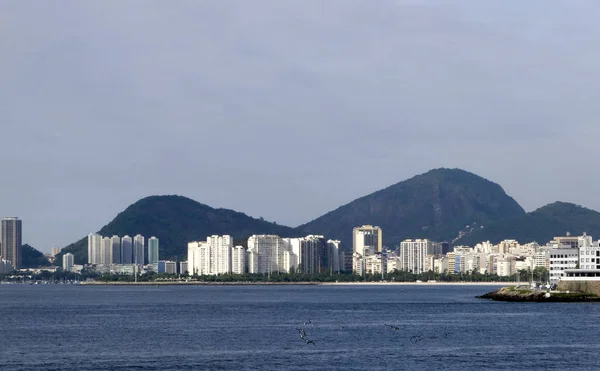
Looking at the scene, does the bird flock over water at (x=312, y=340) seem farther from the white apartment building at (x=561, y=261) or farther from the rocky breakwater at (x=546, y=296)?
the white apartment building at (x=561, y=261)

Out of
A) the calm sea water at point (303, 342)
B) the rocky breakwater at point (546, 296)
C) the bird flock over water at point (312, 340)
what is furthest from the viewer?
the rocky breakwater at point (546, 296)

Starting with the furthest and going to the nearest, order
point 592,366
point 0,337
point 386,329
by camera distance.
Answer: point 386,329 < point 0,337 < point 592,366

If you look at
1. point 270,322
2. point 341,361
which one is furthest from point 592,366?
point 270,322

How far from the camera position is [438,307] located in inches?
4158

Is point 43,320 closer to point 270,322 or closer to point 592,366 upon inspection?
point 270,322

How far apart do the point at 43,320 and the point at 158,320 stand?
976 cm

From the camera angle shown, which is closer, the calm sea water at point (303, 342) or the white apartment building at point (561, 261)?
the calm sea water at point (303, 342)

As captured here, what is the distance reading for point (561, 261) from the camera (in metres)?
138

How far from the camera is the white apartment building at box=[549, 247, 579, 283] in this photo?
446 ft

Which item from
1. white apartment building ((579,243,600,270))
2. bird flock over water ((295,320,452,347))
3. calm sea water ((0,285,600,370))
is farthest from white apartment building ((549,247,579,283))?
bird flock over water ((295,320,452,347))

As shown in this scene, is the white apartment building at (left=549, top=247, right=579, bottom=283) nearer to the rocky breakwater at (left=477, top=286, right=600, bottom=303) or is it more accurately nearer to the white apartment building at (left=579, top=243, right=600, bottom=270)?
the white apartment building at (left=579, top=243, right=600, bottom=270)

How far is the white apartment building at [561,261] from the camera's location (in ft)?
446

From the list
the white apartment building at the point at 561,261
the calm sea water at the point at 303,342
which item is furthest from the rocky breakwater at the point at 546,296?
the white apartment building at the point at 561,261

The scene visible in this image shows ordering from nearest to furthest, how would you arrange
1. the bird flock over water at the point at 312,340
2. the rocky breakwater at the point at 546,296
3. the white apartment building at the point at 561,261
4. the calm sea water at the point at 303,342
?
the calm sea water at the point at 303,342 → the bird flock over water at the point at 312,340 → the rocky breakwater at the point at 546,296 → the white apartment building at the point at 561,261
